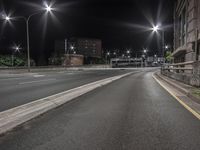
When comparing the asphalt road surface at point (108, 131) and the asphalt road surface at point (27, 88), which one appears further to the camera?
the asphalt road surface at point (27, 88)

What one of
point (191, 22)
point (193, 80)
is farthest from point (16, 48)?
point (193, 80)

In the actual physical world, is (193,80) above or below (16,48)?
below

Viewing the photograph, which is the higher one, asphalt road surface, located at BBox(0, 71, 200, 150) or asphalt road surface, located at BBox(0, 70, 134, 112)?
asphalt road surface, located at BBox(0, 70, 134, 112)

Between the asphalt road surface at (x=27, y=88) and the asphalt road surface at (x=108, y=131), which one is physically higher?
the asphalt road surface at (x=27, y=88)

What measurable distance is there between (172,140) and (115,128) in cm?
134

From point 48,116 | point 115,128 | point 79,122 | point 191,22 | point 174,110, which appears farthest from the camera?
point 191,22

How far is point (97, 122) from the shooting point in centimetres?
563

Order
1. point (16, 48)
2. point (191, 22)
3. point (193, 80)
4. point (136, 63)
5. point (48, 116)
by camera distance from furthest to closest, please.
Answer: point (136, 63) → point (16, 48) → point (191, 22) → point (193, 80) → point (48, 116)

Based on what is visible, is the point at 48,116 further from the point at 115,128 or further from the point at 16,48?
the point at 16,48

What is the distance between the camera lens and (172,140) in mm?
4281

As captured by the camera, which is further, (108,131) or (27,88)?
(27,88)

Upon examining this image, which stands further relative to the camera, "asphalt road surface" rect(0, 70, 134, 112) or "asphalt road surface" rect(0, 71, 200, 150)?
"asphalt road surface" rect(0, 70, 134, 112)

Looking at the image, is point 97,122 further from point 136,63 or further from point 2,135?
point 136,63

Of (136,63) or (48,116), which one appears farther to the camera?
(136,63)
